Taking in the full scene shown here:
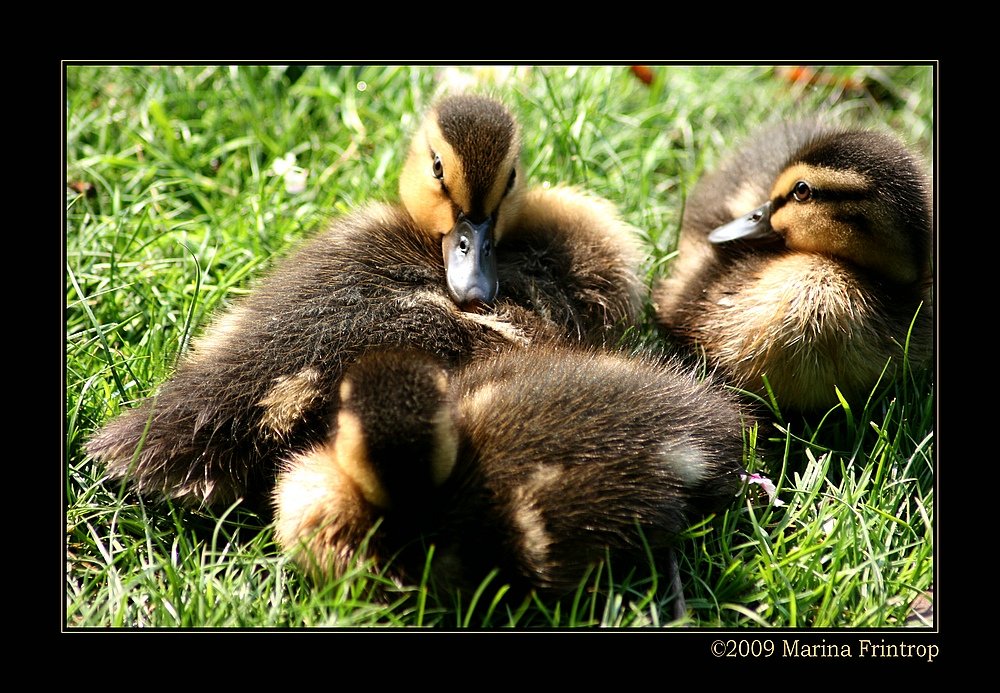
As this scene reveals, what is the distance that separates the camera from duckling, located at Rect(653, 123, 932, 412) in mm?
2461

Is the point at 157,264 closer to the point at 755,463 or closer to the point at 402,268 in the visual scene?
the point at 402,268

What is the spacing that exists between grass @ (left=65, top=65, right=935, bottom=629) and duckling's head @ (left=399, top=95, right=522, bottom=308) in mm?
375

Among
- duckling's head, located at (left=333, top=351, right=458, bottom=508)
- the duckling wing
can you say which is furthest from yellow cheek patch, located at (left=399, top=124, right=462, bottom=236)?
duckling's head, located at (left=333, top=351, right=458, bottom=508)

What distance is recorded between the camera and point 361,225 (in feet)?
7.91

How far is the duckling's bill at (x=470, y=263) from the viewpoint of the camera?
2.28 metres

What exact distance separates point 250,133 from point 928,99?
244 cm

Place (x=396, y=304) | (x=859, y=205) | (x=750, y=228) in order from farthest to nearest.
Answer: (x=750, y=228)
(x=859, y=205)
(x=396, y=304)

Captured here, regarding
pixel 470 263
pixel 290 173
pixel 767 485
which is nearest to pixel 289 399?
pixel 470 263

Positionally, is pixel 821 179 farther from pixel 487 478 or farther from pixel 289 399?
pixel 289 399

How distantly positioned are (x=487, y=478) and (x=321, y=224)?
1.18 meters

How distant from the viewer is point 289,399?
2090mm

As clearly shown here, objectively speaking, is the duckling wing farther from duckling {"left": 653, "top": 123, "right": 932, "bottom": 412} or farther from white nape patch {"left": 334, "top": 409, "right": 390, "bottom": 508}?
white nape patch {"left": 334, "top": 409, "right": 390, "bottom": 508}

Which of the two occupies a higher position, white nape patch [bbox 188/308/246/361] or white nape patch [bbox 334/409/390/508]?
white nape patch [bbox 188/308/246/361]

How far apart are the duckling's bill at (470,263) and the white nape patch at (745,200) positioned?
78 cm
